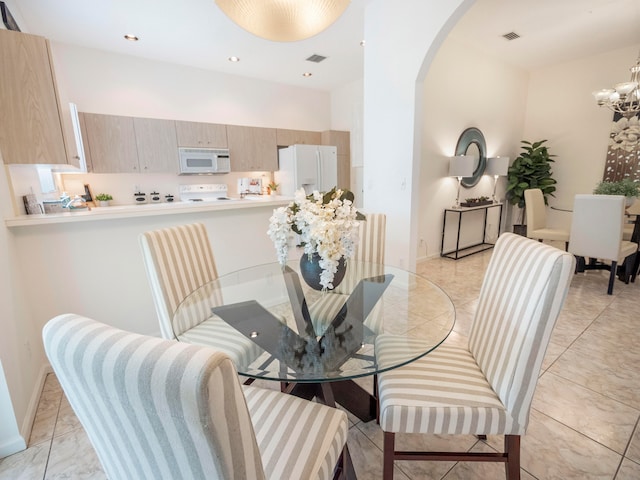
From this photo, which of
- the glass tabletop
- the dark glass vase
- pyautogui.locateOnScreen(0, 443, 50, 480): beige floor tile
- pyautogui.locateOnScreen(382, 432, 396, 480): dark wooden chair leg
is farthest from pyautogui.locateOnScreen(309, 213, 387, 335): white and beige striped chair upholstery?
pyautogui.locateOnScreen(0, 443, 50, 480): beige floor tile

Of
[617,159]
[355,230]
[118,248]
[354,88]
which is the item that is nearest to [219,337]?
[355,230]

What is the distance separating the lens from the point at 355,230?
1.30 metres

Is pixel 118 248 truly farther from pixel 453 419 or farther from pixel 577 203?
pixel 577 203

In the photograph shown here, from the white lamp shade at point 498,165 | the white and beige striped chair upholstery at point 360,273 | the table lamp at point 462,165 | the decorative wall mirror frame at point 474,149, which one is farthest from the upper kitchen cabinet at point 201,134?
the white lamp shade at point 498,165

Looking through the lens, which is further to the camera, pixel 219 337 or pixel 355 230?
pixel 219 337

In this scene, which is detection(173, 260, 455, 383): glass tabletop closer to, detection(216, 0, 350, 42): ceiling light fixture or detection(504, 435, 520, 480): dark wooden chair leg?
detection(504, 435, 520, 480): dark wooden chair leg

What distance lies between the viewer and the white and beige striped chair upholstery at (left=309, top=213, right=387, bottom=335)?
1387mm

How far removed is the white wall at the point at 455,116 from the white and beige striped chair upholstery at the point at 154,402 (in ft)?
12.4

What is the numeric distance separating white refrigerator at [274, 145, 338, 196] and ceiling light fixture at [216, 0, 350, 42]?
3.24 m

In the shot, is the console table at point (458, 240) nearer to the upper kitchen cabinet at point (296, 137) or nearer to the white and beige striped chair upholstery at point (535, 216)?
the white and beige striped chair upholstery at point (535, 216)

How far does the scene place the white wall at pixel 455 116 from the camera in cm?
390

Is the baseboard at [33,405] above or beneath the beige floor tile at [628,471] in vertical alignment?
above

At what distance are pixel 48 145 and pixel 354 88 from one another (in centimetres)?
458

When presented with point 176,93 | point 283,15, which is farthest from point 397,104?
point 176,93
